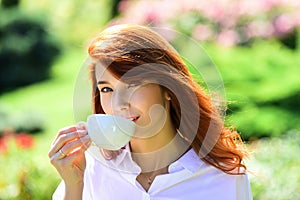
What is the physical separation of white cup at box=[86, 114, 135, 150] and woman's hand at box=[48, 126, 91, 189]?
49 mm

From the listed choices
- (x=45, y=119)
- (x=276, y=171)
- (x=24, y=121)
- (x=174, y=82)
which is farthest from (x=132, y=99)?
(x=45, y=119)

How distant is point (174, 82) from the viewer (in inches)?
96.6

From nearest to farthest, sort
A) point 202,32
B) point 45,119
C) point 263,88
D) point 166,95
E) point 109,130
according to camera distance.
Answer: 1. point 109,130
2. point 166,95
3. point 263,88
4. point 202,32
5. point 45,119

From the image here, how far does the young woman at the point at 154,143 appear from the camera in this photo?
7.88 ft

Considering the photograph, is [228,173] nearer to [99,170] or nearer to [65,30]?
[99,170]

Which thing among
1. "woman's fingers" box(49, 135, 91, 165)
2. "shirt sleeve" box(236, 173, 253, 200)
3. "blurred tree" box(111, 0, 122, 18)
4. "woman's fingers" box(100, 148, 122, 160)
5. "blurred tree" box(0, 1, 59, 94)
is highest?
"woman's fingers" box(49, 135, 91, 165)

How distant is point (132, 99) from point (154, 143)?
0.22 meters

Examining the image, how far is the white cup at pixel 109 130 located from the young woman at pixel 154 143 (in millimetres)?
36

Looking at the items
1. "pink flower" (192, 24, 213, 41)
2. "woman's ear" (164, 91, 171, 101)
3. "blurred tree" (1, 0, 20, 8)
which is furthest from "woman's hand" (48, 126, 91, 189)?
"blurred tree" (1, 0, 20, 8)

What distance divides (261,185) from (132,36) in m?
2.20

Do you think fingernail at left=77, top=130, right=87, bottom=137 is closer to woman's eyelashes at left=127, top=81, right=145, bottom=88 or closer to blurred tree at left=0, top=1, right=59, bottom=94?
woman's eyelashes at left=127, top=81, right=145, bottom=88

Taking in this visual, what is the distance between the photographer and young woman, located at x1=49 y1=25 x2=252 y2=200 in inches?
94.6

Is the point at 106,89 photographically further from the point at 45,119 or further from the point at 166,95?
the point at 45,119

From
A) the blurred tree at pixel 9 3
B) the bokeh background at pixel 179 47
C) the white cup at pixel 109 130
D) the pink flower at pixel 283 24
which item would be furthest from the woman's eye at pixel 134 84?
the blurred tree at pixel 9 3
